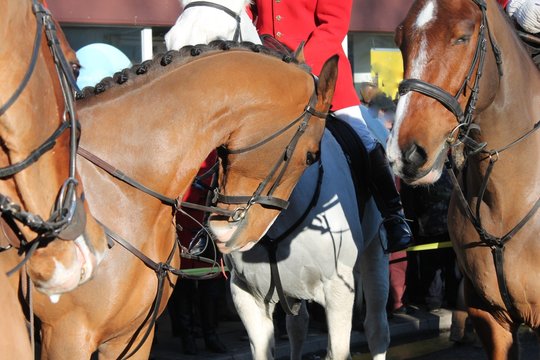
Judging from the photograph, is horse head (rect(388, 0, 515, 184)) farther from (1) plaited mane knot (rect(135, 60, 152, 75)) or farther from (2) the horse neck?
(2) the horse neck

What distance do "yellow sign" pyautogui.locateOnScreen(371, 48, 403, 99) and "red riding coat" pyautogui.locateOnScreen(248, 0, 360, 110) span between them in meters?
6.48

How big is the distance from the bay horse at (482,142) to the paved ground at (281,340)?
3.39 m

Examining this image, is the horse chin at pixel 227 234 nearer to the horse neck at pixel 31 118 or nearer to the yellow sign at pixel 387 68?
the horse neck at pixel 31 118

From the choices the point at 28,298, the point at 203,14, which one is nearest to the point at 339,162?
the point at 203,14

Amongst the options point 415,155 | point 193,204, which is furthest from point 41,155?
point 415,155

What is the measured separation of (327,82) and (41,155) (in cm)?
239

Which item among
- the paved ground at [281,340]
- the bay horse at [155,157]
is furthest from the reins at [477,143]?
the paved ground at [281,340]

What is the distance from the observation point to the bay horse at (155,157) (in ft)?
14.5

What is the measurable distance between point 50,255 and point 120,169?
1.38 meters

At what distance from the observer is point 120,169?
14.9 feet

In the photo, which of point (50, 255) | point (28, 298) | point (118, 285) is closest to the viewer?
point (50, 255)

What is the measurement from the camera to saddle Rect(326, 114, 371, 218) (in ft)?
20.9

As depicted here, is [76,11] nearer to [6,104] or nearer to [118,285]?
[118,285]

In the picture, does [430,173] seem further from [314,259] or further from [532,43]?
[532,43]
